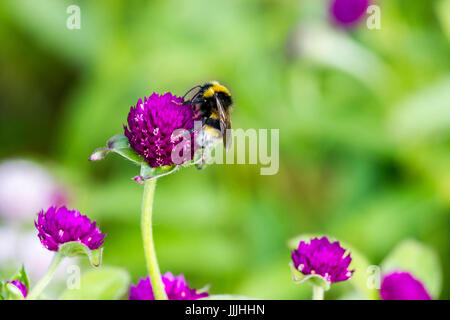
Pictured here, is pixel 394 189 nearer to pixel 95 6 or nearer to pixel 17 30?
pixel 95 6

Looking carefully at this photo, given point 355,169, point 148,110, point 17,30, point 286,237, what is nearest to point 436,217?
point 355,169

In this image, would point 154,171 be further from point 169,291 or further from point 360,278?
point 360,278

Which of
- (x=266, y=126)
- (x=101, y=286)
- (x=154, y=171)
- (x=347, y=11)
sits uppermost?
(x=347, y=11)

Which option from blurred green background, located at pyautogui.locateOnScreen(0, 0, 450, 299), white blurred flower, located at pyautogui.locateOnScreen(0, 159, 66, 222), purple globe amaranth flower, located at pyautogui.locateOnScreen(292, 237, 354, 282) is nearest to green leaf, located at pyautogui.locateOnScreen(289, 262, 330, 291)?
purple globe amaranth flower, located at pyautogui.locateOnScreen(292, 237, 354, 282)

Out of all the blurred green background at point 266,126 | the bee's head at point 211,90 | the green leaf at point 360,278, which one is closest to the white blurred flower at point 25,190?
the blurred green background at point 266,126

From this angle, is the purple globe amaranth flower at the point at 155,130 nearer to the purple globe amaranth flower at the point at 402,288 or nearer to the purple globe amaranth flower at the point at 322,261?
the purple globe amaranth flower at the point at 322,261

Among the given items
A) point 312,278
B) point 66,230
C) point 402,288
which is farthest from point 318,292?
point 66,230

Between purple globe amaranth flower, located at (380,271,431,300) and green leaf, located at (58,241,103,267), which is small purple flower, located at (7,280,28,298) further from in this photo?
purple globe amaranth flower, located at (380,271,431,300)
